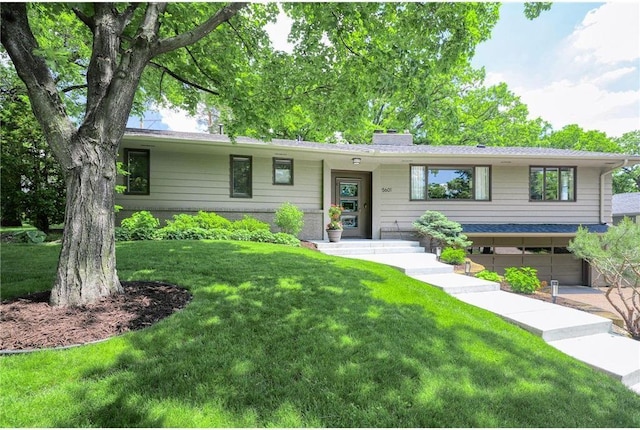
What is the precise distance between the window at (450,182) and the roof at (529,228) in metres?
1.16

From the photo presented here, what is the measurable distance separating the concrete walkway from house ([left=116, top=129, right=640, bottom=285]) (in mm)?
4191

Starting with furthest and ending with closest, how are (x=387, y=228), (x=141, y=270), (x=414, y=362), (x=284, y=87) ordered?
(x=387, y=228) → (x=284, y=87) → (x=141, y=270) → (x=414, y=362)

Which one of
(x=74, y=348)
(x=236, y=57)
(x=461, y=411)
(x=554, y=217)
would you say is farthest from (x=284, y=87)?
(x=554, y=217)

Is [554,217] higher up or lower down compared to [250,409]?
higher up

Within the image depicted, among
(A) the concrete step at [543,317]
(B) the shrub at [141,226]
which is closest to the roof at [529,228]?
(A) the concrete step at [543,317]

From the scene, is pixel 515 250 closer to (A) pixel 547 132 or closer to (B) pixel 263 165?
(B) pixel 263 165

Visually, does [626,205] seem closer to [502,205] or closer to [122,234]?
[502,205]

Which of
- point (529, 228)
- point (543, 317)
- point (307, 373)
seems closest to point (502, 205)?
point (529, 228)

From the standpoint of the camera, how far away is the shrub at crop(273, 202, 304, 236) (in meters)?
9.35

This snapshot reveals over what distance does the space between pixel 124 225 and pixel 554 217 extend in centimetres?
1420

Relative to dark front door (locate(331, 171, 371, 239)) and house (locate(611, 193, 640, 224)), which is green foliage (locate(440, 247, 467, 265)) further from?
house (locate(611, 193, 640, 224))

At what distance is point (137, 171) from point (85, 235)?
22.8 ft

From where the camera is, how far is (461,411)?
2.22 meters

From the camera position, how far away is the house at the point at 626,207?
66.3 feet
